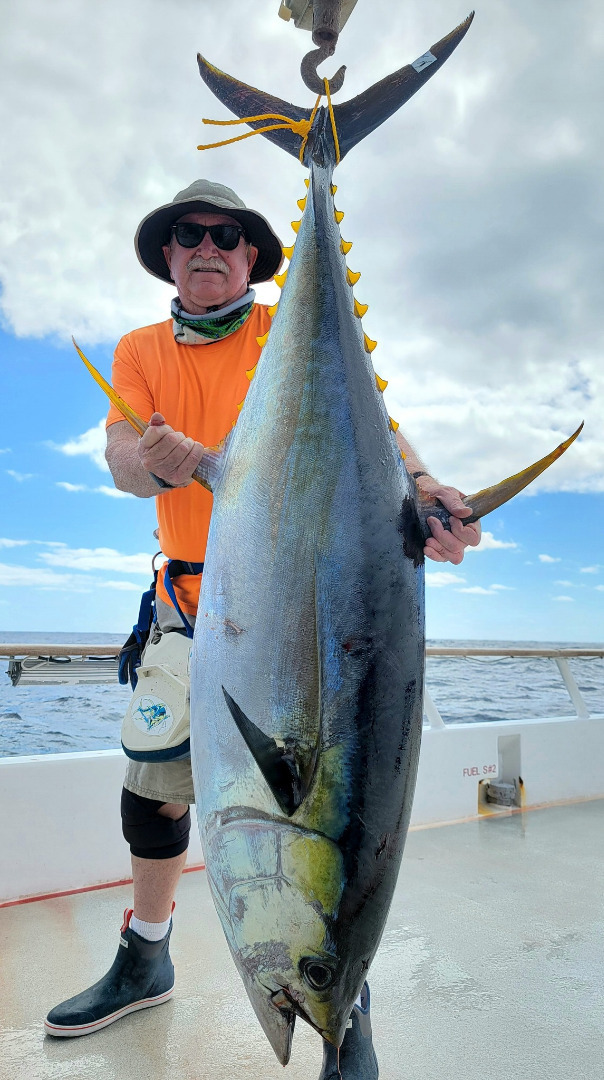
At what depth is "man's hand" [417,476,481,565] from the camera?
1029 mm

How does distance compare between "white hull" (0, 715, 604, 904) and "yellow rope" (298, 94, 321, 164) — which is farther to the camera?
"white hull" (0, 715, 604, 904)

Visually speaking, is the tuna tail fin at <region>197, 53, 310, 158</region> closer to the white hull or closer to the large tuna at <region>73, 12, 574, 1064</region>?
the large tuna at <region>73, 12, 574, 1064</region>

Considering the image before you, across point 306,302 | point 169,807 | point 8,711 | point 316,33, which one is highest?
point 316,33

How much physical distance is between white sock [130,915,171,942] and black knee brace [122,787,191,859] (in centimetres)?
17

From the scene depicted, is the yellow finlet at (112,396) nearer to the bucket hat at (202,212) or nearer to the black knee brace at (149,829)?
the bucket hat at (202,212)

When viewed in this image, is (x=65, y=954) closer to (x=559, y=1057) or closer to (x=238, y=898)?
(x=559, y=1057)

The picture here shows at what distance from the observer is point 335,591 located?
965mm

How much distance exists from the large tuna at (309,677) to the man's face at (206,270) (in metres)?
0.66

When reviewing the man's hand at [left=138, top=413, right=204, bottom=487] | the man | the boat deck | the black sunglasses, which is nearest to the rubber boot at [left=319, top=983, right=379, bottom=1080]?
the boat deck

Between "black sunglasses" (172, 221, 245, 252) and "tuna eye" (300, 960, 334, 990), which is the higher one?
"black sunglasses" (172, 221, 245, 252)

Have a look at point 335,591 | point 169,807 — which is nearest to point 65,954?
point 169,807

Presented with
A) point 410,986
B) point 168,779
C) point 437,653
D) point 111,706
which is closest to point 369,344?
point 168,779

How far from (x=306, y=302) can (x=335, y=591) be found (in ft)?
1.50

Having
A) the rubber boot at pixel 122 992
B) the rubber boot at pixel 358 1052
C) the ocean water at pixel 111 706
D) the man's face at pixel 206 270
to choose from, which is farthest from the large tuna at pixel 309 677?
the ocean water at pixel 111 706
